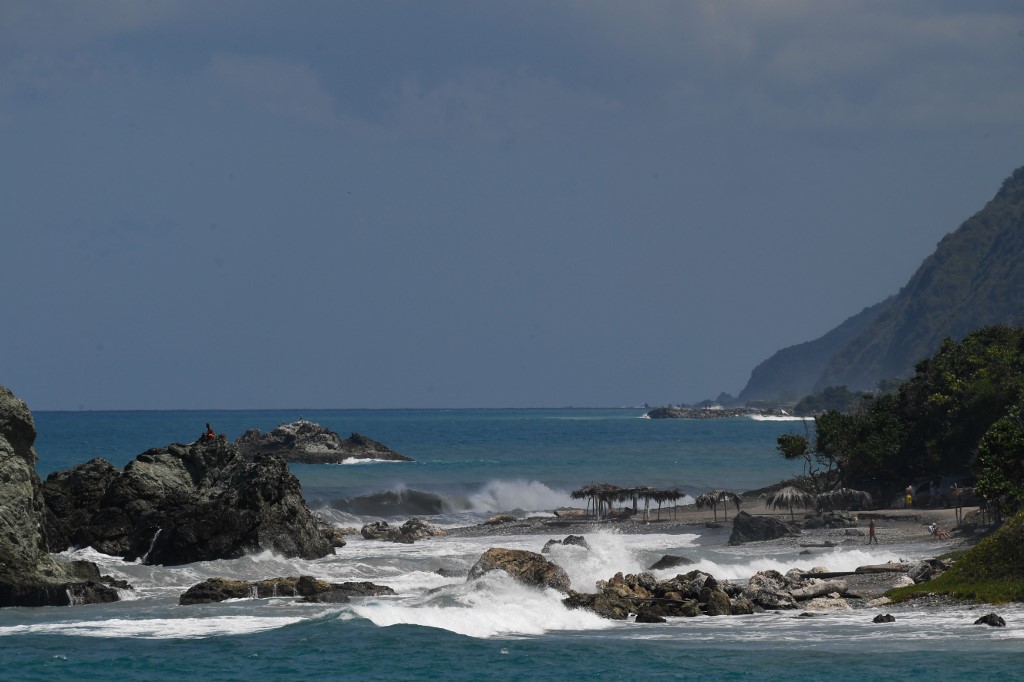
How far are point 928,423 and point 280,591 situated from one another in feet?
120

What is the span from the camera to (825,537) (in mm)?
49125

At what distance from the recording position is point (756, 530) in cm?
5009

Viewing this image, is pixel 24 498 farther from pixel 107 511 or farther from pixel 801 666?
pixel 801 666

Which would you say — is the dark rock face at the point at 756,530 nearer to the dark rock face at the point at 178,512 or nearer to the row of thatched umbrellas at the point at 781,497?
the row of thatched umbrellas at the point at 781,497

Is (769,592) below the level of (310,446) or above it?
below

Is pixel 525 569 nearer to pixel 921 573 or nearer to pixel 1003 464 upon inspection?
pixel 921 573

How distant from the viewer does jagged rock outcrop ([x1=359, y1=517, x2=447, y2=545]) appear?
183 feet

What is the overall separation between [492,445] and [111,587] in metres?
126

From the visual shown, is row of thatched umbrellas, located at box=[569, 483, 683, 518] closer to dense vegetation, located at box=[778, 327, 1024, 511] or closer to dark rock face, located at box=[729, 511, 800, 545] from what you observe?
dense vegetation, located at box=[778, 327, 1024, 511]

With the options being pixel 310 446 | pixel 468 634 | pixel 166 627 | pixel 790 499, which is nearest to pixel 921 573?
pixel 468 634

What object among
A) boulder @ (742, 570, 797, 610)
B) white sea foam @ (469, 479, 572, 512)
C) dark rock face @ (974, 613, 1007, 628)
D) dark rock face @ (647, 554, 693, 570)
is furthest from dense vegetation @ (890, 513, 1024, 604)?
white sea foam @ (469, 479, 572, 512)

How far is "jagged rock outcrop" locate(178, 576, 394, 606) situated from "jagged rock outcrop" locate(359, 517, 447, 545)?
18681 mm

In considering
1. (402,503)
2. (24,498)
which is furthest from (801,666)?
(402,503)

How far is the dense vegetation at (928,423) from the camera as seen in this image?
57.9 meters
